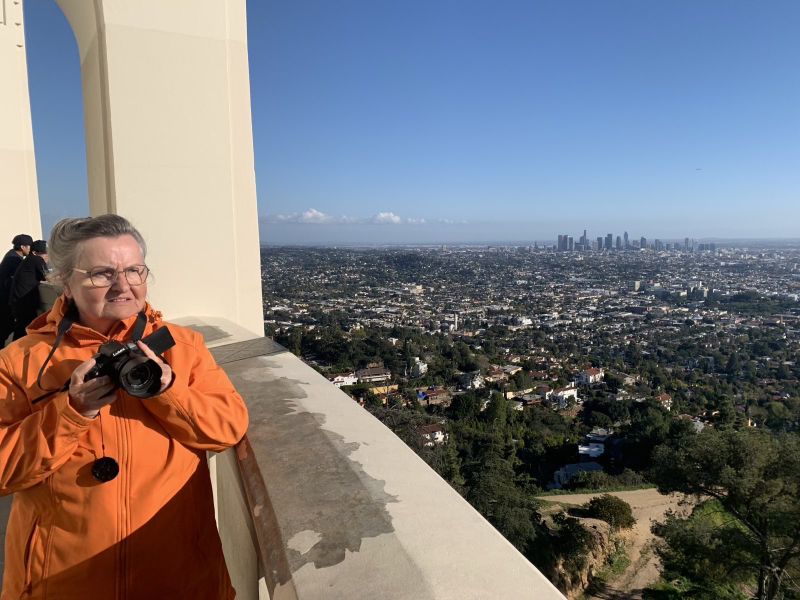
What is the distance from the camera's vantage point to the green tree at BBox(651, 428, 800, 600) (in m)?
8.91

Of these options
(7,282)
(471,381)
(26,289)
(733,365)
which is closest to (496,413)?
(471,381)

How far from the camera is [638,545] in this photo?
12961 mm

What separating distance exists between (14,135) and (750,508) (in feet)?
39.9

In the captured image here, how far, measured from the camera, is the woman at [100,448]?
3.04 ft

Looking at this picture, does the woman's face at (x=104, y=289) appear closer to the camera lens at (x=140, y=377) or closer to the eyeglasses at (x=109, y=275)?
the eyeglasses at (x=109, y=275)

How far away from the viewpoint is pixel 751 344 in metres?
34.6

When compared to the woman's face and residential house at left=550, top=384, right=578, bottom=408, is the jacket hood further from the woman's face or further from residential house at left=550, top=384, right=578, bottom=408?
residential house at left=550, top=384, right=578, bottom=408

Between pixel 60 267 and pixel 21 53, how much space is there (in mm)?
6146

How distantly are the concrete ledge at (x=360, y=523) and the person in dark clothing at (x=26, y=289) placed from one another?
2950 mm

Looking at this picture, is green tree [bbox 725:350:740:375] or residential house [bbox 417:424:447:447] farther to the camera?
green tree [bbox 725:350:740:375]

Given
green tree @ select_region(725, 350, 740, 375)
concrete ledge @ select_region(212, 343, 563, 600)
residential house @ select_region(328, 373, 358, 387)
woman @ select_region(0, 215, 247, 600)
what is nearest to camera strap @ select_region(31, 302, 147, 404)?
woman @ select_region(0, 215, 247, 600)

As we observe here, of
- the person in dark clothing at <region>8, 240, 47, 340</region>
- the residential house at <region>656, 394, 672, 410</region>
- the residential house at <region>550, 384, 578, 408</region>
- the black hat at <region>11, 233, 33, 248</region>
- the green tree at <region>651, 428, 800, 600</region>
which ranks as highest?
the black hat at <region>11, 233, 33, 248</region>

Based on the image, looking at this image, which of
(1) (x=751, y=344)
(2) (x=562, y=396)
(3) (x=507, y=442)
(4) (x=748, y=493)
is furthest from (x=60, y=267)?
(1) (x=751, y=344)

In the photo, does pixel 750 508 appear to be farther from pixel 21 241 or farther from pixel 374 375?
pixel 374 375
